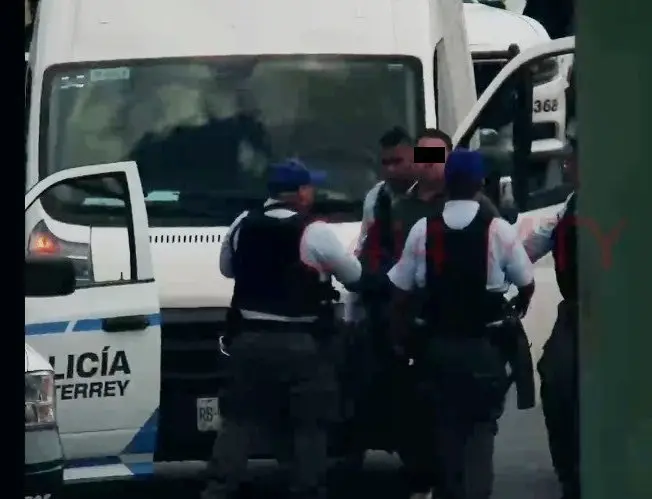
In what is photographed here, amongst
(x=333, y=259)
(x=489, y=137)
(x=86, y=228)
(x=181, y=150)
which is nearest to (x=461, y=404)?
(x=333, y=259)

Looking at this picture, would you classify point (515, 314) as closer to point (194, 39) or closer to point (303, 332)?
point (303, 332)

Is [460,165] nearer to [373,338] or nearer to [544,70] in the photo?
[544,70]

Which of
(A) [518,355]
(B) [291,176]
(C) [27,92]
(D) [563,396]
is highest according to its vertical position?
(C) [27,92]

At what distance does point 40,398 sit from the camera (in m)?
4.65

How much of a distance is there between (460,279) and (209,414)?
937 mm

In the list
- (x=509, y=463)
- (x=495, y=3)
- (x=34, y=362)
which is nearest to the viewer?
(x=34, y=362)

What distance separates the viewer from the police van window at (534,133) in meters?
4.71

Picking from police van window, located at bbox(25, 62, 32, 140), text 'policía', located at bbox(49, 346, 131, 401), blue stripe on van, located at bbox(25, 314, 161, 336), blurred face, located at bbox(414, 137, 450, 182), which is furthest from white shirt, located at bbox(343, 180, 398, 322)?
police van window, located at bbox(25, 62, 32, 140)

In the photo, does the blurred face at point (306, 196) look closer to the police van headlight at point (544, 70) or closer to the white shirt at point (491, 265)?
the white shirt at point (491, 265)

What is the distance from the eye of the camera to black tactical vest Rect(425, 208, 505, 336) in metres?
4.66

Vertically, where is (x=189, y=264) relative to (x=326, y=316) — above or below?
above

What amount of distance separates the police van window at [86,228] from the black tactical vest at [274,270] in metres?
0.36

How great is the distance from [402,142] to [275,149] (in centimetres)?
43

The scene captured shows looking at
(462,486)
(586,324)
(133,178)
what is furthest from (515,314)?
(133,178)
